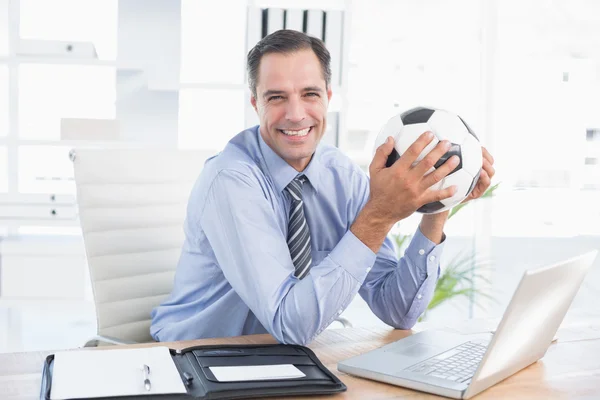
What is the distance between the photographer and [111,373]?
41.7 inches

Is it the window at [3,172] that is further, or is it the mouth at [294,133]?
the window at [3,172]

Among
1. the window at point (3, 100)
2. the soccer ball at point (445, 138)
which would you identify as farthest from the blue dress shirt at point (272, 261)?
the window at point (3, 100)

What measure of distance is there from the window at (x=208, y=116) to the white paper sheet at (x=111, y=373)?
8.37 feet

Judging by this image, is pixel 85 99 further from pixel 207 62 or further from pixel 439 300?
pixel 439 300

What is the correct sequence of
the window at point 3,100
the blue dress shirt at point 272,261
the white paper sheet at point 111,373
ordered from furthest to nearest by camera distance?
the window at point 3,100 → the blue dress shirt at point 272,261 → the white paper sheet at point 111,373

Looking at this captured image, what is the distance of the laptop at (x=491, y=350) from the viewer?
1.01m

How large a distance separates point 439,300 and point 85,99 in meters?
2.07

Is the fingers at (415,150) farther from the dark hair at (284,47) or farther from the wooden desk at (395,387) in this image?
the dark hair at (284,47)

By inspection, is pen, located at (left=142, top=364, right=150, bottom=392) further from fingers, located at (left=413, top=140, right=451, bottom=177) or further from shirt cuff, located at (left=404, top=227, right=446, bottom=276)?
shirt cuff, located at (left=404, top=227, right=446, bottom=276)

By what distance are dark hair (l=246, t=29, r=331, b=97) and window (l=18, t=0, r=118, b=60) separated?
2212 mm

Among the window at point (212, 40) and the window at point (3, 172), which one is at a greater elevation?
the window at point (212, 40)

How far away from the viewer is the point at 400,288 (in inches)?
63.6

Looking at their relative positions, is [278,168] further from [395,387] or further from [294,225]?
[395,387]

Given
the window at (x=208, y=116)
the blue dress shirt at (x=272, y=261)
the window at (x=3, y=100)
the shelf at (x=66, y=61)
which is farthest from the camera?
the window at (x=208, y=116)
